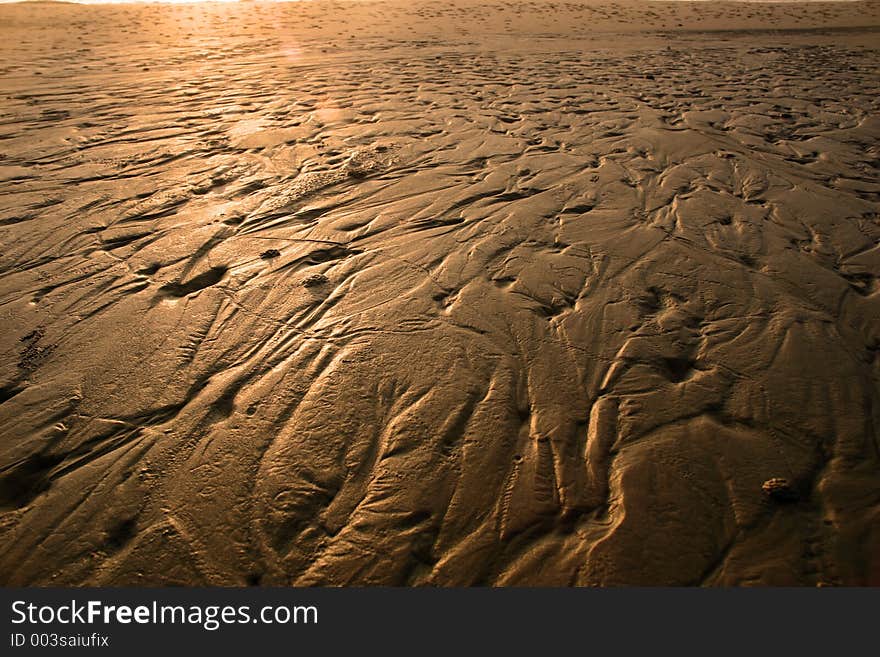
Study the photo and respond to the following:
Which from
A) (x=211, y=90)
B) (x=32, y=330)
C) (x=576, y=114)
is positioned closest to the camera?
(x=32, y=330)

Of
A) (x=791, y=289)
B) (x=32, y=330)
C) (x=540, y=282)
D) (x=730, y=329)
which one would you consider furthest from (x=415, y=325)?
(x=791, y=289)

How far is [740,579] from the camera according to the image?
1.79 metres

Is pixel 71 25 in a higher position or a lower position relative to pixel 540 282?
higher

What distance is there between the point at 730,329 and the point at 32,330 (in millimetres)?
4103

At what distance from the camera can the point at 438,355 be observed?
2693 millimetres

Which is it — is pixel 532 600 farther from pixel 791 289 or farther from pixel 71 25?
pixel 71 25

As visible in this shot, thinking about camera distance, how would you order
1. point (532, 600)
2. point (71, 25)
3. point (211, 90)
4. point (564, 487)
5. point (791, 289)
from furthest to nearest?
point (71, 25), point (211, 90), point (791, 289), point (564, 487), point (532, 600)

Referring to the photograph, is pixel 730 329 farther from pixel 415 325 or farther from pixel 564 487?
pixel 415 325

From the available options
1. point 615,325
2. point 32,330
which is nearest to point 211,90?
point 32,330

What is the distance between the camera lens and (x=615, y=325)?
2.90 metres

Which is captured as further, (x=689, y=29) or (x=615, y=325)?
(x=689, y=29)

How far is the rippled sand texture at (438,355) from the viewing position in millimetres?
1897

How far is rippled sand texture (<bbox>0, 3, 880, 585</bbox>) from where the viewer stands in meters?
1.90

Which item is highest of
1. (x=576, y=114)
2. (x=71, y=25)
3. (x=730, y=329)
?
(x=71, y=25)
